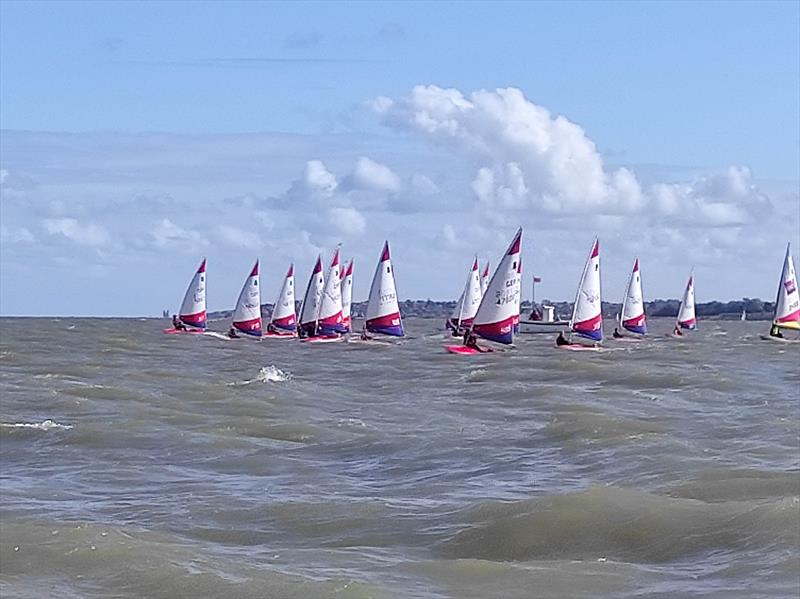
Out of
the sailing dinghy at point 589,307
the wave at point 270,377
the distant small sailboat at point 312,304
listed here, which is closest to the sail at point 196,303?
the distant small sailboat at point 312,304

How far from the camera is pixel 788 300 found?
7188 cm

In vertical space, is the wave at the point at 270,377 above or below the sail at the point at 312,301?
below

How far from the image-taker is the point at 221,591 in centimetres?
1209

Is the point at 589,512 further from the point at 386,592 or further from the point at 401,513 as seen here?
the point at 386,592

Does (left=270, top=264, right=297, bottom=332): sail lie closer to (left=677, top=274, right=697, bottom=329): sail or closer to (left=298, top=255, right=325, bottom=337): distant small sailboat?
(left=298, top=255, right=325, bottom=337): distant small sailboat

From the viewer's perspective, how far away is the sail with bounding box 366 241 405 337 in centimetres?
6072

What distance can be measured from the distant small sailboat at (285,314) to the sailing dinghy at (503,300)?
22462mm

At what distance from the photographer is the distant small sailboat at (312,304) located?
67.1m

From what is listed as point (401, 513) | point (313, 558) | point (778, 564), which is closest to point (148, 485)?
point (401, 513)

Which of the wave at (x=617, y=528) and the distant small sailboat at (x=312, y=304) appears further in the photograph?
the distant small sailboat at (x=312, y=304)

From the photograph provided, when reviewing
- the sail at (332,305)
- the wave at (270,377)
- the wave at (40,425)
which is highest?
the sail at (332,305)

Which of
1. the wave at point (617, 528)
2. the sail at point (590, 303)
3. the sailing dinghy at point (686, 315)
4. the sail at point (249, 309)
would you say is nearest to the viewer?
the wave at point (617, 528)

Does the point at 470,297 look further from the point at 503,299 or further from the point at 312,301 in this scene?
the point at 503,299

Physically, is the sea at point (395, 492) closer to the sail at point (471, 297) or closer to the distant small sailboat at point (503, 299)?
the distant small sailboat at point (503, 299)
